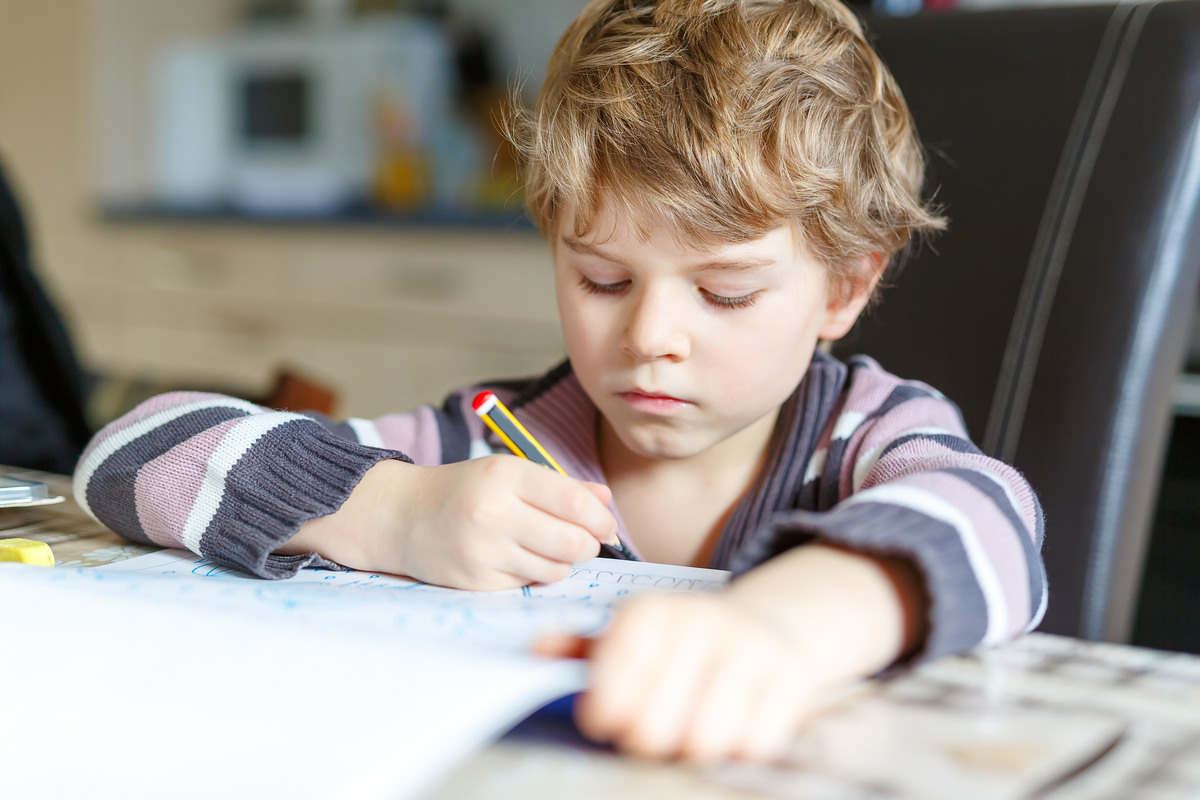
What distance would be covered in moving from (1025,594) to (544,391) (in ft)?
1.46

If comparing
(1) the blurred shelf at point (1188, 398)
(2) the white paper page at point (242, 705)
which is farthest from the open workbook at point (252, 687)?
(1) the blurred shelf at point (1188, 398)

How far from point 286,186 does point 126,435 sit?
7.65 feet

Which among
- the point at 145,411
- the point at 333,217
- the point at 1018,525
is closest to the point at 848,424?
the point at 1018,525

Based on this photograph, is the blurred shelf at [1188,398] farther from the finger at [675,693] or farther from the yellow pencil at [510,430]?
the finger at [675,693]

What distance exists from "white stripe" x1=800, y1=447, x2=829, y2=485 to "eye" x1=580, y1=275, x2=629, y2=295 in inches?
7.7

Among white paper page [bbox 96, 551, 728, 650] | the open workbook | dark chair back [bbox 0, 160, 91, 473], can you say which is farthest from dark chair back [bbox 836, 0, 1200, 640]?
dark chair back [bbox 0, 160, 91, 473]

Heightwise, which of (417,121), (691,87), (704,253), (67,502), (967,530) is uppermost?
(417,121)

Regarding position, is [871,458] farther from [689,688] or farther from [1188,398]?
[1188,398]

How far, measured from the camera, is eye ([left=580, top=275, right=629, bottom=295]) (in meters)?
0.65

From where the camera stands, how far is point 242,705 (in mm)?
330

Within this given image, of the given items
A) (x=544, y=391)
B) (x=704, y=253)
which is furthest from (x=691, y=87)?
(x=544, y=391)

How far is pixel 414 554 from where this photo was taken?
0.53 m

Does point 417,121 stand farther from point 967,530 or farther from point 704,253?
point 967,530

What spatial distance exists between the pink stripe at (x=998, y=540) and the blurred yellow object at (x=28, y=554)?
40cm
